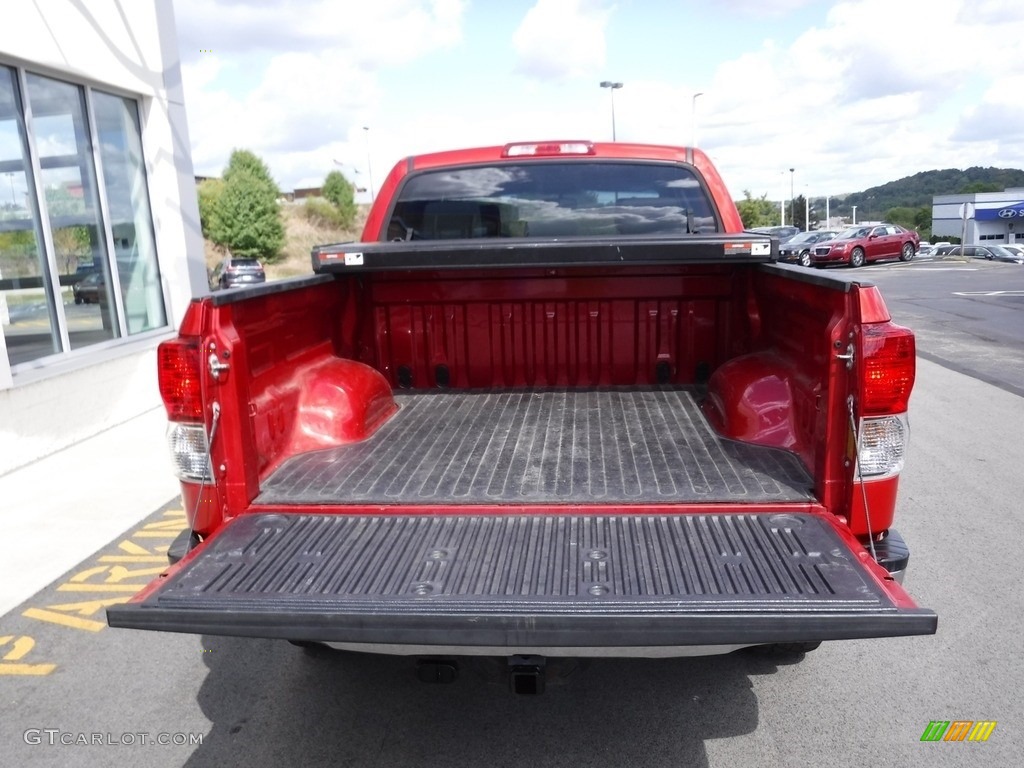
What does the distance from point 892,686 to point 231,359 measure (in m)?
2.87

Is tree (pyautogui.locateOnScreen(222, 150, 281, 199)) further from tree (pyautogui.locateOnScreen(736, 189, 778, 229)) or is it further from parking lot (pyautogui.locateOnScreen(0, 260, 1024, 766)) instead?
parking lot (pyautogui.locateOnScreen(0, 260, 1024, 766))

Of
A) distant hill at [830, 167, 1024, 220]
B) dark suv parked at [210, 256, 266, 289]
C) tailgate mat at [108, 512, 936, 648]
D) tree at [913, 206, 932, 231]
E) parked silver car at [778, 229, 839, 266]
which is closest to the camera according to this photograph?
tailgate mat at [108, 512, 936, 648]

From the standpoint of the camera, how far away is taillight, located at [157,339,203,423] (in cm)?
269

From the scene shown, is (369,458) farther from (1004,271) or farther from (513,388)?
(1004,271)

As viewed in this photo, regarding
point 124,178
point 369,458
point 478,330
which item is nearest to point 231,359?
point 369,458

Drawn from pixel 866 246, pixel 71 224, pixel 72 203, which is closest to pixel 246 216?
pixel 866 246

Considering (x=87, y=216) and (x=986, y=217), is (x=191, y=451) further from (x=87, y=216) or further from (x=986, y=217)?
(x=986, y=217)

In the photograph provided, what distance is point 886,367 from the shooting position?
2.50 meters

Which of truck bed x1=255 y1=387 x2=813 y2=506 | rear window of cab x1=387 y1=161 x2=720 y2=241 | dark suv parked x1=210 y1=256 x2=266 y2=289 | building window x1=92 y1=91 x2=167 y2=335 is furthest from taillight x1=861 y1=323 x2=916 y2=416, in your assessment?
dark suv parked x1=210 y1=256 x2=266 y2=289

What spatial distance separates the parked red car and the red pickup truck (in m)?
28.6

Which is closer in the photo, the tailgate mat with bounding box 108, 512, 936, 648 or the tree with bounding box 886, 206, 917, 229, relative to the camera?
the tailgate mat with bounding box 108, 512, 936, 648

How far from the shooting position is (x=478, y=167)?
4434 millimetres

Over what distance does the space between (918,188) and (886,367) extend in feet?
525

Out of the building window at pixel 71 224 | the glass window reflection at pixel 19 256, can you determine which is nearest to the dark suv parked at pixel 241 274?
the building window at pixel 71 224
